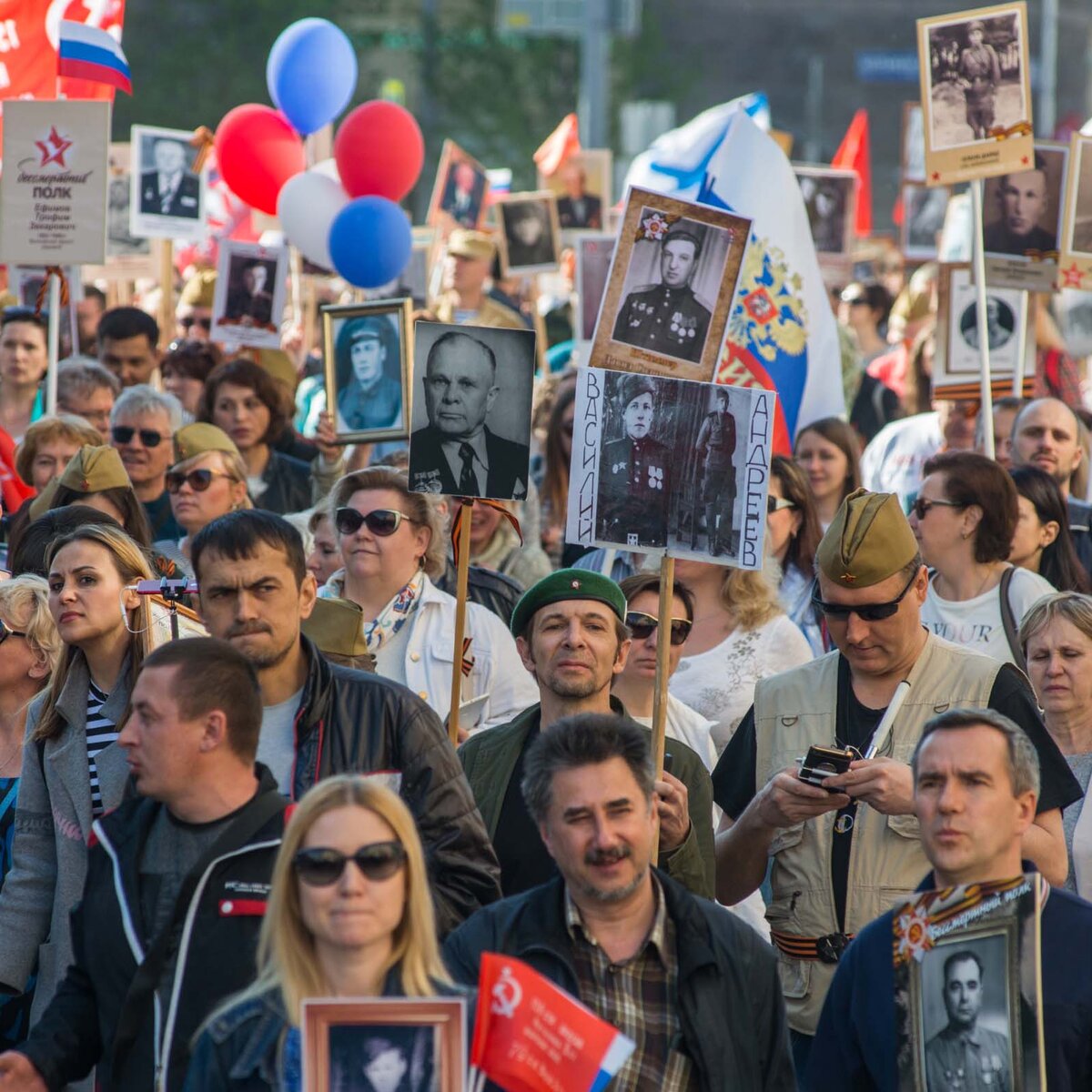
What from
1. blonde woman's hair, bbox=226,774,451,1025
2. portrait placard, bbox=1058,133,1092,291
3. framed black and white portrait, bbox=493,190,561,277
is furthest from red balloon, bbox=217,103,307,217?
blonde woman's hair, bbox=226,774,451,1025

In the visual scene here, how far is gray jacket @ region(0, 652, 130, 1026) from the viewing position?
453 cm

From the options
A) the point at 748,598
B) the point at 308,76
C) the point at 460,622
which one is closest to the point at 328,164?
the point at 308,76

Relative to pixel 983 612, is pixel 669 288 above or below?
above

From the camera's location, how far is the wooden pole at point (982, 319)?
7.90 meters

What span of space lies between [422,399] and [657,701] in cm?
141

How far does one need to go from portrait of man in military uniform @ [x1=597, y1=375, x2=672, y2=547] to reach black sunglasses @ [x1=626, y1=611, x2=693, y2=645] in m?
0.68

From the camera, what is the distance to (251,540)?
456cm

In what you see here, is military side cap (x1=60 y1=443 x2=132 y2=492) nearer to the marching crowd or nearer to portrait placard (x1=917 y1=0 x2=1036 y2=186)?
the marching crowd

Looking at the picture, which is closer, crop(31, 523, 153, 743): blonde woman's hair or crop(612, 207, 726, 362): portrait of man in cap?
crop(31, 523, 153, 743): blonde woman's hair

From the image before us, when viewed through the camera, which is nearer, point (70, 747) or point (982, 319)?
point (70, 747)

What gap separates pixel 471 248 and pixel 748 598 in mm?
5782

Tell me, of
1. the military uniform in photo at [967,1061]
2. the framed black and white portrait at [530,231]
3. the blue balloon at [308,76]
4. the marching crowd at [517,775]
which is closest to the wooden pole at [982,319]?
the marching crowd at [517,775]

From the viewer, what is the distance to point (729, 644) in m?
6.16

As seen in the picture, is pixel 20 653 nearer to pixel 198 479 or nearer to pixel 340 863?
pixel 198 479
